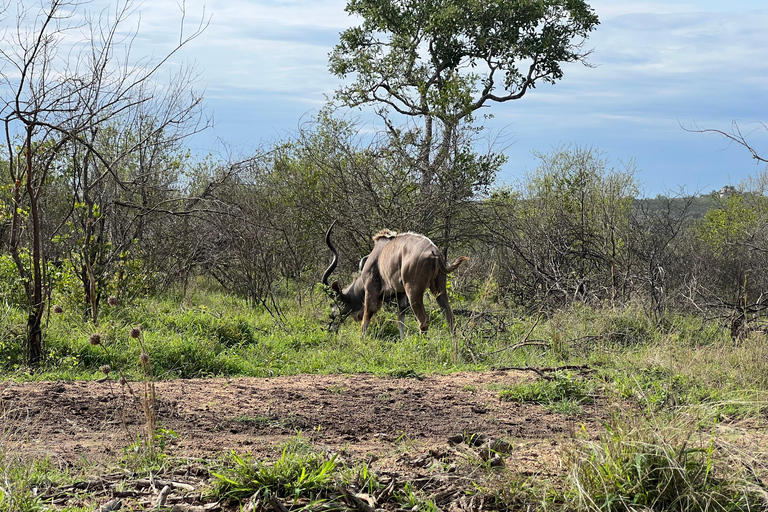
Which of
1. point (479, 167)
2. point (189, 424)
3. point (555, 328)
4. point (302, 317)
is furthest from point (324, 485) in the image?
point (479, 167)

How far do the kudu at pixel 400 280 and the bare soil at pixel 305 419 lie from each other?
3043 mm

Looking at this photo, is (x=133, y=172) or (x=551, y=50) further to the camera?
(x=551, y=50)

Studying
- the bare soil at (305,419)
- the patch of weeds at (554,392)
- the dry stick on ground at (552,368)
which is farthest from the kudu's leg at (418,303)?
the patch of weeds at (554,392)

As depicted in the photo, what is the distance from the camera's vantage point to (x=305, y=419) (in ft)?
19.6

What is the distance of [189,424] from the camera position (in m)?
5.75

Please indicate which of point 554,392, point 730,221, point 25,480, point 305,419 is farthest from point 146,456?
point 730,221

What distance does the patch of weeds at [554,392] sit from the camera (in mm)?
6672

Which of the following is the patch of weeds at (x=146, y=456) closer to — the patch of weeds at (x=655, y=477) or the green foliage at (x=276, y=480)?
the green foliage at (x=276, y=480)

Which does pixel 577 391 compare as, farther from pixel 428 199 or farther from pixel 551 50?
pixel 551 50

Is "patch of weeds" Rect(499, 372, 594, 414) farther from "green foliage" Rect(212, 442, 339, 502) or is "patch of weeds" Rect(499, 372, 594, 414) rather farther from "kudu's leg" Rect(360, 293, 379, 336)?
"kudu's leg" Rect(360, 293, 379, 336)

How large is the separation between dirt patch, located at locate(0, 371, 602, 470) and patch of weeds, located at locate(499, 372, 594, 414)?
16 cm

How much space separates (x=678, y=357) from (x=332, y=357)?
13.0ft

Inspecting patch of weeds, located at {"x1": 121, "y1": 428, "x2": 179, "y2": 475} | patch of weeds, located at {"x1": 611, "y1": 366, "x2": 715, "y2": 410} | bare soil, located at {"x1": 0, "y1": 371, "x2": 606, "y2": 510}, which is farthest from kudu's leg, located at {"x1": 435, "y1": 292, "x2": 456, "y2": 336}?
patch of weeds, located at {"x1": 121, "y1": 428, "x2": 179, "y2": 475}

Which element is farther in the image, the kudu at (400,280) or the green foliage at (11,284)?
the green foliage at (11,284)
